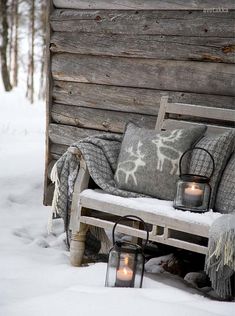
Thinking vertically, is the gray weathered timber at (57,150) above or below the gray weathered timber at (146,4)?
below

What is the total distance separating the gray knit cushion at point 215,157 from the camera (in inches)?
123

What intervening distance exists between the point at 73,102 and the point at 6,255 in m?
1.71

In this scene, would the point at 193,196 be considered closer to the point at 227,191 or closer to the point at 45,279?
the point at 227,191

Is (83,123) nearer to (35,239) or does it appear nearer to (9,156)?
(35,239)

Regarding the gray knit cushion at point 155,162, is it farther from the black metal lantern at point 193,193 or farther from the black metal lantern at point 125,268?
the black metal lantern at point 125,268

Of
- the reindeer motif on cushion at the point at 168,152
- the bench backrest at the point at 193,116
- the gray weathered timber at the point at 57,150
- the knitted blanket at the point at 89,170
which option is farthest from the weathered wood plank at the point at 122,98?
the knitted blanket at the point at 89,170

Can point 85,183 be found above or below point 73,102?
below

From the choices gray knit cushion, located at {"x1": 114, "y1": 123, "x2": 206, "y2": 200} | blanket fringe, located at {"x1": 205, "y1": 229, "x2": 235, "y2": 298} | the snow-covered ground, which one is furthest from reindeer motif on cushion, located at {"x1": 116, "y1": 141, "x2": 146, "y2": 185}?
blanket fringe, located at {"x1": 205, "y1": 229, "x2": 235, "y2": 298}

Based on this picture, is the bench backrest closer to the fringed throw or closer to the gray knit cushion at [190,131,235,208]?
the gray knit cushion at [190,131,235,208]

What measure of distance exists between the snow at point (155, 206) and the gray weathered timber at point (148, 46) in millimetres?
1211

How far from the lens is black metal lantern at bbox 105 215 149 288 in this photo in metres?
2.64

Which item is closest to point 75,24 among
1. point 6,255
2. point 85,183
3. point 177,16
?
point 177,16

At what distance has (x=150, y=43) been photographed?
13.2ft

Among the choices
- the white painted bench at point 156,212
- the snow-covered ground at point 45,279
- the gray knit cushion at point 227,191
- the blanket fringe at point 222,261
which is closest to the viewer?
the snow-covered ground at point 45,279
